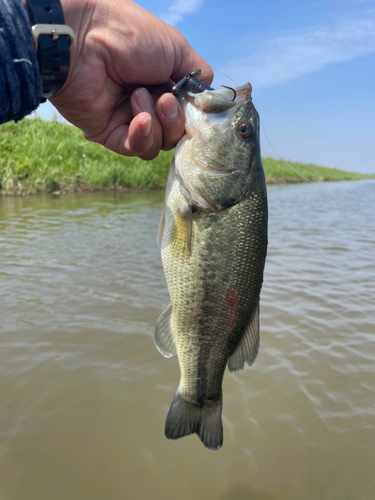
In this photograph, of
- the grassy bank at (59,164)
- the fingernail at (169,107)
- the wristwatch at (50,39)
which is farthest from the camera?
the grassy bank at (59,164)

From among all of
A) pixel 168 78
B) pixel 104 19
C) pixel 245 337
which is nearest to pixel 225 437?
pixel 245 337

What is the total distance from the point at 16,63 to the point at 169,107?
2.61 feet

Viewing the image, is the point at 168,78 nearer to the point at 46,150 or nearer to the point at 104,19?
the point at 104,19

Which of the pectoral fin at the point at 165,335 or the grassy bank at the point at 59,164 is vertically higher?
the grassy bank at the point at 59,164

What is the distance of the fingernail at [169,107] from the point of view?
6.75 ft

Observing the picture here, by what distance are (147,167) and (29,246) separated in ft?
39.2

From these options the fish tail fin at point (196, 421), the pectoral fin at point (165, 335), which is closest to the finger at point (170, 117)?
the pectoral fin at point (165, 335)

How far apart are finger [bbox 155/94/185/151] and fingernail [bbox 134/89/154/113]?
139mm

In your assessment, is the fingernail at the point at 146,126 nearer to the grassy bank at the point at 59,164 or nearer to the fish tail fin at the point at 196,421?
the fish tail fin at the point at 196,421

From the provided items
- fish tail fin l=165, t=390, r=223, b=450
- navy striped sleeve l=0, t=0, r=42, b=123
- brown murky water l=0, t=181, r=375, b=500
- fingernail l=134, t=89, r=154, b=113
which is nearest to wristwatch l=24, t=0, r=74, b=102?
navy striped sleeve l=0, t=0, r=42, b=123

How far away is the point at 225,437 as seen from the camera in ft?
8.55

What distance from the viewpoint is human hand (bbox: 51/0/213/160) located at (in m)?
2.14

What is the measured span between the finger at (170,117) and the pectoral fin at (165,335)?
105cm

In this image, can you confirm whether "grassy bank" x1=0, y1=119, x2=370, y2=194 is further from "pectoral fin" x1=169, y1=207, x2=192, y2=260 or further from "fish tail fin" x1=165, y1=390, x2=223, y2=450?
"fish tail fin" x1=165, y1=390, x2=223, y2=450
